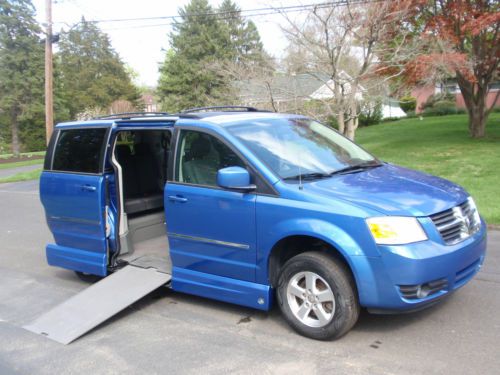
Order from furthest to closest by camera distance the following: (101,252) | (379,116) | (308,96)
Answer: (379,116)
(308,96)
(101,252)

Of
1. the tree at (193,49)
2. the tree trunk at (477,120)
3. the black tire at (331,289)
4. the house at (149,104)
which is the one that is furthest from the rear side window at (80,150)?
the house at (149,104)

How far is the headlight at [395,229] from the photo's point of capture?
366cm

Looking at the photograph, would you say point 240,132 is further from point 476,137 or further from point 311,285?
point 476,137

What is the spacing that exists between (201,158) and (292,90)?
9.42 m

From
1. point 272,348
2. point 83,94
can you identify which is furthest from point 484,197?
point 83,94

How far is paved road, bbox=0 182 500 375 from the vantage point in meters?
3.67

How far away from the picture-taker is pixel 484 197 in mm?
9234

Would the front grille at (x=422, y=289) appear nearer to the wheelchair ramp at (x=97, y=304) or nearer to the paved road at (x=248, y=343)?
the paved road at (x=248, y=343)

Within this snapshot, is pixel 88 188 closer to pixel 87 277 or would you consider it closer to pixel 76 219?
pixel 76 219

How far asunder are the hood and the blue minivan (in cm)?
1

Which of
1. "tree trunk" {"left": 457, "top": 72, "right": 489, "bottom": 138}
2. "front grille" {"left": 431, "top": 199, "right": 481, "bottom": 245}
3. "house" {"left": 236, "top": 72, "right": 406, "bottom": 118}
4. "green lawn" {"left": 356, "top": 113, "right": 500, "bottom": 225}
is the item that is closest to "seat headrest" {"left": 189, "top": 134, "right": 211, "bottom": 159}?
"front grille" {"left": 431, "top": 199, "right": 481, "bottom": 245}

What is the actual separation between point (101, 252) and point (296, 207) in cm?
275

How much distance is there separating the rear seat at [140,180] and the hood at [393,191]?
2.86 meters

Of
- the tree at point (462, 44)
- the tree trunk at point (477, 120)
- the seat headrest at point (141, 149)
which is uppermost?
the tree at point (462, 44)
